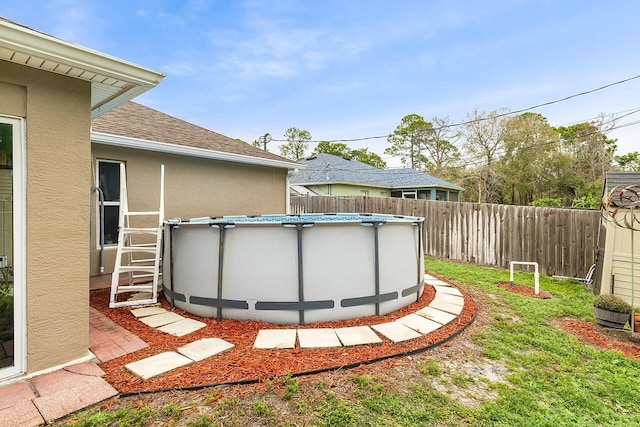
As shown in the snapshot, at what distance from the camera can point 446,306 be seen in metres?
4.34

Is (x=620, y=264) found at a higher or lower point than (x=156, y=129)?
lower

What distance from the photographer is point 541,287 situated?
19.2ft

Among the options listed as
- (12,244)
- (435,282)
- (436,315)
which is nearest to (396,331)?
(436,315)

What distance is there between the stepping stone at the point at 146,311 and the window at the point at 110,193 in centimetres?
220

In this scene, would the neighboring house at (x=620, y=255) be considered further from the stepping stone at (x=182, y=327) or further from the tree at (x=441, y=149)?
the tree at (x=441, y=149)

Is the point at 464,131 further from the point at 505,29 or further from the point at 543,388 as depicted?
the point at 543,388

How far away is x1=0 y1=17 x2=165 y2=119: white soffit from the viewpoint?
7.01ft

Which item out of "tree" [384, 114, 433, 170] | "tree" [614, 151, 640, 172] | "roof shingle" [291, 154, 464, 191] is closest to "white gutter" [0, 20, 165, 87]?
"roof shingle" [291, 154, 464, 191]

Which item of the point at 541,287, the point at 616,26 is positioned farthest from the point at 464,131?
the point at 541,287

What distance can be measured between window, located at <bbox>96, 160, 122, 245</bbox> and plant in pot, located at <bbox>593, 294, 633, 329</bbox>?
24.3 ft

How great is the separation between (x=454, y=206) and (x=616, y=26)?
7888 millimetres

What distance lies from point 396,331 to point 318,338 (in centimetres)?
87

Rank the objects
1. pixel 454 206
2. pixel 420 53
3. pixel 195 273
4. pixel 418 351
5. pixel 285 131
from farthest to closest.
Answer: pixel 285 131, pixel 420 53, pixel 454 206, pixel 195 273, pixel 418 351

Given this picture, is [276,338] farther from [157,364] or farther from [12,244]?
[12,244]
